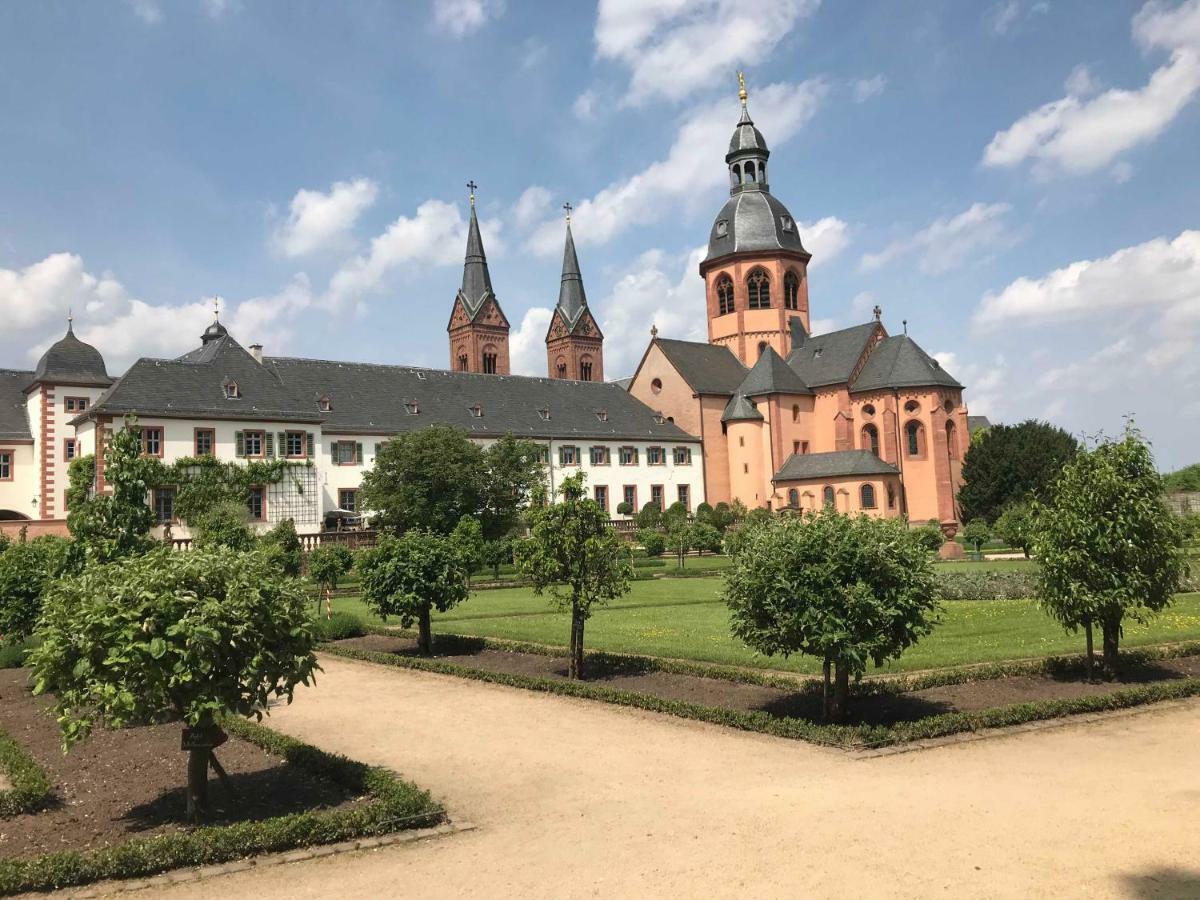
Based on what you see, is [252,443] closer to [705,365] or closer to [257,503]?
[257,503]

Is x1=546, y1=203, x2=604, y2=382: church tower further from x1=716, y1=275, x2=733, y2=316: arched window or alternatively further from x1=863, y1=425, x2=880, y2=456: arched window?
x1=863, y1=425, x2=880, y2=456: arched window

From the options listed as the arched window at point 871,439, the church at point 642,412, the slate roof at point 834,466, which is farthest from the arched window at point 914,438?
the slate roof at point 834,466

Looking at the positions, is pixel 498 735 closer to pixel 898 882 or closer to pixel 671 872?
pixel 671 872

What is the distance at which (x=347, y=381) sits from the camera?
5909cm

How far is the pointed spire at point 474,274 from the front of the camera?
96.2 m

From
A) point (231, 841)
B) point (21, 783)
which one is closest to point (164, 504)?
point (21, 783)

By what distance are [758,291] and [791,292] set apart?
120 inches

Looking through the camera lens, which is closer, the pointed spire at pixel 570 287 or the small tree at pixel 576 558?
the small tree at pixel 576 558

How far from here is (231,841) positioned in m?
8.09

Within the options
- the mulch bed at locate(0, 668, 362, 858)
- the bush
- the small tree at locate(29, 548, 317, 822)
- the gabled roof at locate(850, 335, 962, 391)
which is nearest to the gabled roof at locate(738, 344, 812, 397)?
the gabled roof at locate(850, 335, 962, 391)

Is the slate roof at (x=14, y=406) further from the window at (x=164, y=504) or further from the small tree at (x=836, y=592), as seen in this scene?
the small tree at (x=836, y=592)

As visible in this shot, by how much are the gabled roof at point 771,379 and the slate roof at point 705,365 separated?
193 centimetres

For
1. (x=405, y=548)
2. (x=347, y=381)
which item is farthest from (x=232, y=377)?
(x=405, y=548)

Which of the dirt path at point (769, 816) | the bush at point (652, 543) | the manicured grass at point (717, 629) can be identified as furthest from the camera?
the bush at point (652, 543)
